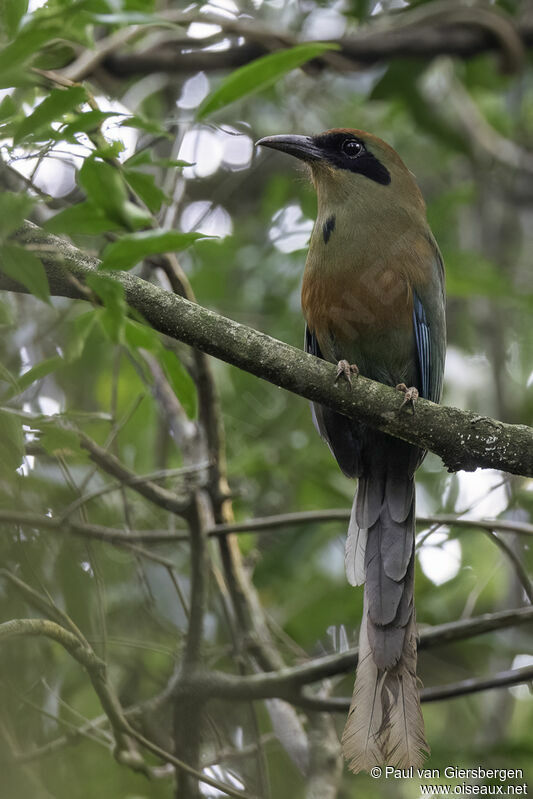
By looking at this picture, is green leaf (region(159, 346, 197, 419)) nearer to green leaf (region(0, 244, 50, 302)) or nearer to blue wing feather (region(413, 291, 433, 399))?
green leaf (region(0, 244, 50, 302))

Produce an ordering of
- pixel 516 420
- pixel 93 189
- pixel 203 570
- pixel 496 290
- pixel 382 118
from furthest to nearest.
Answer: pixel 382 118, pixel 516 420, pixel 496 290, pixel 203 570, pixel 93 189

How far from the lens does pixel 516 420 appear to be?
4832 mm

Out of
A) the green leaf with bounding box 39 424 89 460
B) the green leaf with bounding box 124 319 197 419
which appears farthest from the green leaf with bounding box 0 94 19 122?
the green leaf with bounding box 39 424 89 460

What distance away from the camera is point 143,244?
1.61 meters

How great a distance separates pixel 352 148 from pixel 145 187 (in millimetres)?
1824

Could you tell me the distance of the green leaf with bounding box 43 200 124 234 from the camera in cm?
161

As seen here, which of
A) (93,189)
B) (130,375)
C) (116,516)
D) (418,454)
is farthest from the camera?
(130,375)

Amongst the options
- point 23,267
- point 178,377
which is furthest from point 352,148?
point 23,267

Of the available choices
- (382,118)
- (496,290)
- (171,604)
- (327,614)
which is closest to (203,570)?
(171,604)

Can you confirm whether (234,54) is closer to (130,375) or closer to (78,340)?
(130,375)

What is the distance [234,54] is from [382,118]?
1.93 meters

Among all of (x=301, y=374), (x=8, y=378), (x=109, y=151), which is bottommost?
(x=8, y=378)

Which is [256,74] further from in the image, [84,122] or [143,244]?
[143,244]

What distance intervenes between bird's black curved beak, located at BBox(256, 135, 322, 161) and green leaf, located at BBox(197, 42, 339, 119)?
56.0 inches
